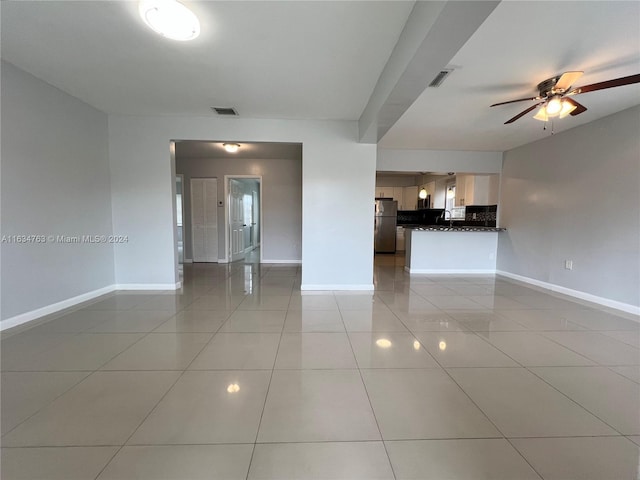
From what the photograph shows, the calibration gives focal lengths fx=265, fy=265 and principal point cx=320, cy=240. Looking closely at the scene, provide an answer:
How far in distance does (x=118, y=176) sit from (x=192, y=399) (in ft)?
11.6

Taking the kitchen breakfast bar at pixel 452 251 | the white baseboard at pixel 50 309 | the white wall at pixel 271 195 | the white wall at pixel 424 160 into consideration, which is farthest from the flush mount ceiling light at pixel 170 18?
the kitchen breakfast bar at pixel 452 251

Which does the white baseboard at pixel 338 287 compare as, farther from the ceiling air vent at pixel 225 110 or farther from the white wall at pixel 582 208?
the white wall at pixel 582 208

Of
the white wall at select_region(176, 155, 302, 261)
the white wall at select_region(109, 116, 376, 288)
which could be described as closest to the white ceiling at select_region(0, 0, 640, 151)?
the white wall at select_region(109, 116, 376, 288)

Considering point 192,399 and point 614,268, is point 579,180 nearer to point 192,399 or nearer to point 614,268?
point 614,268

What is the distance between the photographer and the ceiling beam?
131 cm

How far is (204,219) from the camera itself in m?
6.18

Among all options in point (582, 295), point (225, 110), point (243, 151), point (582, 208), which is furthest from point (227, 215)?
point (582, 295)

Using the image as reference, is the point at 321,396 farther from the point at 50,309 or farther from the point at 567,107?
the point at 567,107

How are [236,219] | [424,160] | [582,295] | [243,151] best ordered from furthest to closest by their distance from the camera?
[236,219], [243,151], [424,160], [582,295]

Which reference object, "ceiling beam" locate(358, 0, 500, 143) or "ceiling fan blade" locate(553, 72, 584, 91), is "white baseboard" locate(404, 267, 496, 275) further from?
"ceiling fan blade" locate(553, 72, 584, 91)

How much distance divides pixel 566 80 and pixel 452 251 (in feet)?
11.2

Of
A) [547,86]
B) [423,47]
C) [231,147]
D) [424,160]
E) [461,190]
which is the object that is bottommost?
[461,190]

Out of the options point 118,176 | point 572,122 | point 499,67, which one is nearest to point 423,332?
point 499,67

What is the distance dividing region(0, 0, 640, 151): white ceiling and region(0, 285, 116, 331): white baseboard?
2.38m
